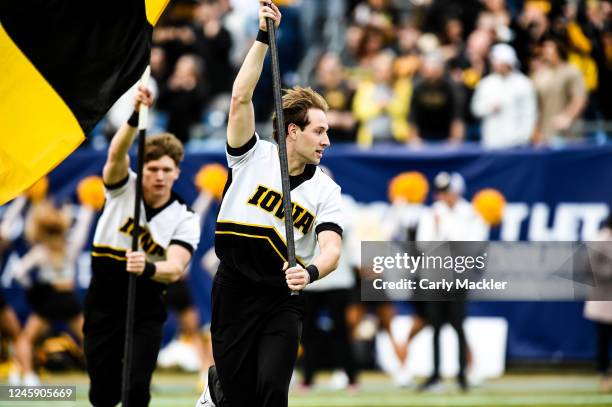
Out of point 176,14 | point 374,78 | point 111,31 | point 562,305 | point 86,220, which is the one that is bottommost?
point 562,305

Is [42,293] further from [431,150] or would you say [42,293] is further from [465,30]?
[465,30]

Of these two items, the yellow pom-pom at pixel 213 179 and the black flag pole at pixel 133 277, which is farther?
the yellow pom-pom at pixel 213 179

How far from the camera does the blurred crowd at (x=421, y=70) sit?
1608 cm

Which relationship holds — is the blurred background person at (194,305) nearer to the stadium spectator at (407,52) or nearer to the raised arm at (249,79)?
the stadium spectator at (407,52)

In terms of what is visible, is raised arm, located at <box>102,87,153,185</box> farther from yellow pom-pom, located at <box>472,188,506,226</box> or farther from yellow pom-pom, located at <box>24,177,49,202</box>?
yellow pom-pom, located at <box>472,188,506,226</box>

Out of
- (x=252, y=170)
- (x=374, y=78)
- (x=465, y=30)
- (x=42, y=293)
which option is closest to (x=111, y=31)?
(x=252, y=170)

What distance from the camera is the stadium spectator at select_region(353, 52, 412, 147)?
16.3m

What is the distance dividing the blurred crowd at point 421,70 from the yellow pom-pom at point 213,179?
4.04ft

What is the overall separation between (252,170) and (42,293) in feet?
24.2

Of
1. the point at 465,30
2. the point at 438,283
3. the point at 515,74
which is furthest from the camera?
the point at 465,30

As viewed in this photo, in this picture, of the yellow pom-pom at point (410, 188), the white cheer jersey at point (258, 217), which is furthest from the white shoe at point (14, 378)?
the white cheer jersey at point (258, 217)

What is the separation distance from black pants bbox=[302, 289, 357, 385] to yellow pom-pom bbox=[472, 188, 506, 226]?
2.15 m

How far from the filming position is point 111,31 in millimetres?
7891

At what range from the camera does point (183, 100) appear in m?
16.6
